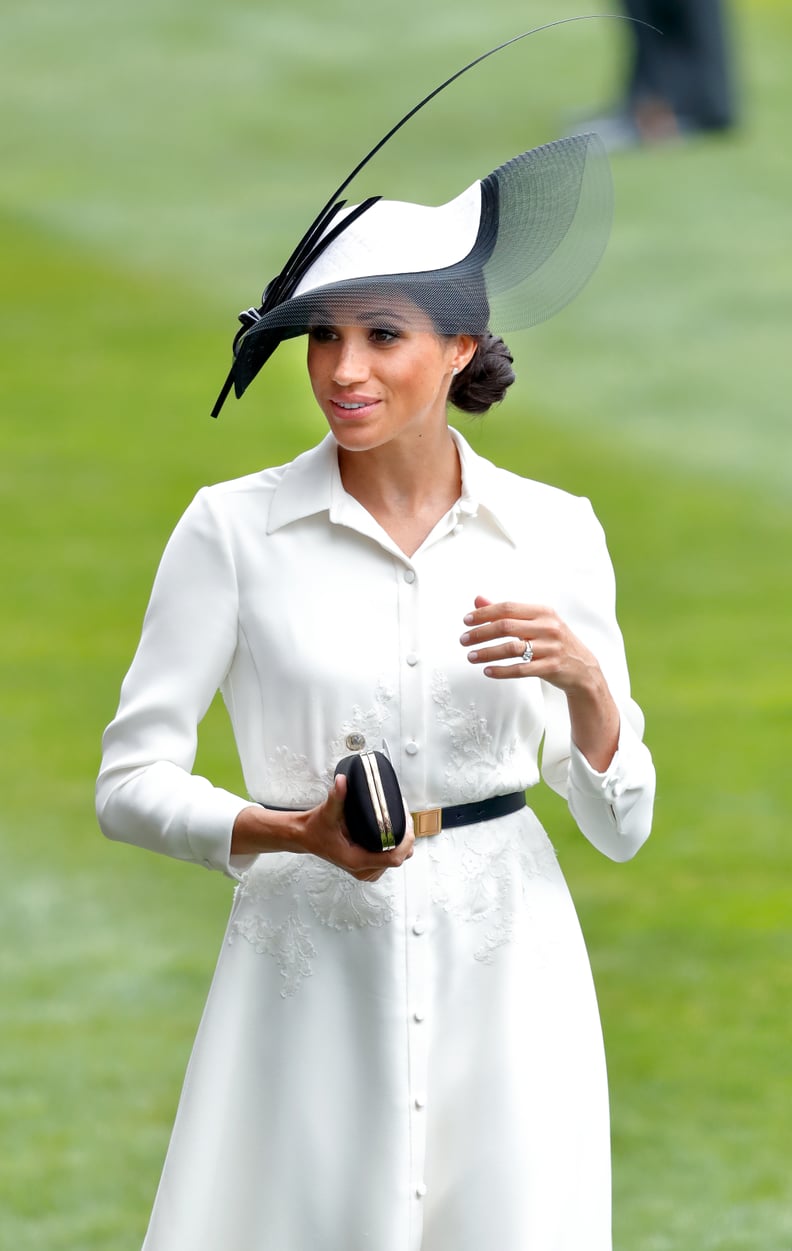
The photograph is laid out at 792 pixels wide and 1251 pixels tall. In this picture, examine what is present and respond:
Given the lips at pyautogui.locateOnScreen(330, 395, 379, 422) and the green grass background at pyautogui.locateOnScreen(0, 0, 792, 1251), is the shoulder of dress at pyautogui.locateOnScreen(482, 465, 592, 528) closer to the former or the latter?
the lips at pyautogui.locateOnScreen(330, 395, 379, 422)

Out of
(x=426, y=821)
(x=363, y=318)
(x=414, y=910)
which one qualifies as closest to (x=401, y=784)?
(x=426, y=821)

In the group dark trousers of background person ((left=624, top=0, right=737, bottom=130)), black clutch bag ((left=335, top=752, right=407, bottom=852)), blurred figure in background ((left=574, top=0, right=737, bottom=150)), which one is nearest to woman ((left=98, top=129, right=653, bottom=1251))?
black clutch bag ((left=335, top=752, right=407, bottom=852))

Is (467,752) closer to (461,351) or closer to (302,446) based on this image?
(461,351)

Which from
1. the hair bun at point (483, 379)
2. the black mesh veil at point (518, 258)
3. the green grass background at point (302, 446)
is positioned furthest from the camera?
the green grass background at point (302, 446)

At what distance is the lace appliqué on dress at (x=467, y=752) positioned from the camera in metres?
2.89

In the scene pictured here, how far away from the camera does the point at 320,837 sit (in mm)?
2627

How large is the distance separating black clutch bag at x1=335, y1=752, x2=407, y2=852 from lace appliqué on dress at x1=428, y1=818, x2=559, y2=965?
35cm

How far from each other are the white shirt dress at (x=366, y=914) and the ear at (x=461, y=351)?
148 millimetres

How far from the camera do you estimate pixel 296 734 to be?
2.87m

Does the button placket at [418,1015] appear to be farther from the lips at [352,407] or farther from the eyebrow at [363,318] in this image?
the eyebrow at [363,318]

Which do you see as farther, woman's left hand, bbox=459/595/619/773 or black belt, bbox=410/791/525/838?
black belt, bbox=410/791/525/838

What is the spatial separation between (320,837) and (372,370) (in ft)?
1.94

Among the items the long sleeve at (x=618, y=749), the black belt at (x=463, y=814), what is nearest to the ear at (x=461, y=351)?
the long sleeve at (x=618, y=749)

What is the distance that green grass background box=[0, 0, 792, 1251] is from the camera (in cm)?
627
